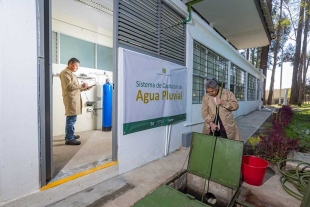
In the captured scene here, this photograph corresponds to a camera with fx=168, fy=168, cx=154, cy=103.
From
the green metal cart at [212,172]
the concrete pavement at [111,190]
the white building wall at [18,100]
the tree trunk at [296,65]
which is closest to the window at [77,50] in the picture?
the white building wall at [18,100]

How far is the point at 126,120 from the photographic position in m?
2.62

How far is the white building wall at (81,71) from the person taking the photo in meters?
3.93

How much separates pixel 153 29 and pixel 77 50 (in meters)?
2.38

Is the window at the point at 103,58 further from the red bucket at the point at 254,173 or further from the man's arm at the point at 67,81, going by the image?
the red bucket at the point at 254,173

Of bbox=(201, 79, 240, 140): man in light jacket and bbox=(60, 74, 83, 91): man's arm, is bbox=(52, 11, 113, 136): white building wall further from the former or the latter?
bbox=(201, 79, 240, 140): man in light jacket

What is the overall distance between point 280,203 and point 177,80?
2.68 metres

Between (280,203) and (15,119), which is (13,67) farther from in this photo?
(280,203)

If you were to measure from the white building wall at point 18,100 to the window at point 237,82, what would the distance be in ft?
25.3

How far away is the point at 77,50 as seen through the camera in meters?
4.45

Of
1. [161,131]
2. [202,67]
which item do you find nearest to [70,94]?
[161,131]

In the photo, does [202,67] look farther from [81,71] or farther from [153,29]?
[81,71]

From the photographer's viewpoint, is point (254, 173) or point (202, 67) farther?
point (202, 67)

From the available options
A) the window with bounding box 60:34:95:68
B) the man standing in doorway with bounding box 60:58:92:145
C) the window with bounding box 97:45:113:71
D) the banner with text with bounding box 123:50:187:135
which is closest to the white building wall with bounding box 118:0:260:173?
the banner with text with bounding box 123:50:187:135

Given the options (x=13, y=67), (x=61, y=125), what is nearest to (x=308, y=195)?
(x=13, y=67)
